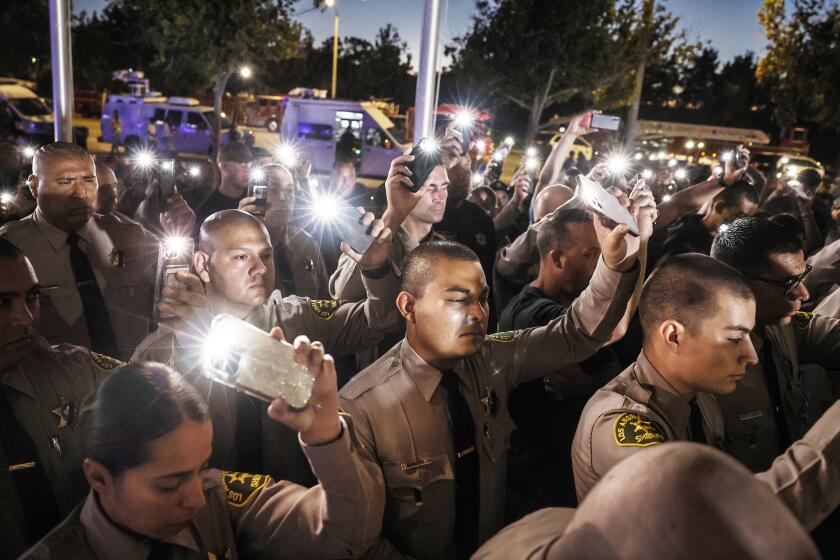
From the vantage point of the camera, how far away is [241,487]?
214 centimetres

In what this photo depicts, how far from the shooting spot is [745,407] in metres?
2.85

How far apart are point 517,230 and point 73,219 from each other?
4964mm

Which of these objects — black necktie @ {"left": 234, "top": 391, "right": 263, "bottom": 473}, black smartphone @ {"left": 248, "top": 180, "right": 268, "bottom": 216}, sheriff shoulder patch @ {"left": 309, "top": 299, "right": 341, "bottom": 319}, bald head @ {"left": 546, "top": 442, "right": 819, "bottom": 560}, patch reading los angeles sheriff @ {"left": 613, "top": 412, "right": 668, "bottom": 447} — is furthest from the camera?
black smartphone @ {"left": 248, "top": 180, "right": 268, "bottom": 216}

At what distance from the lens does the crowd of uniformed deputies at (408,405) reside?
136 cm

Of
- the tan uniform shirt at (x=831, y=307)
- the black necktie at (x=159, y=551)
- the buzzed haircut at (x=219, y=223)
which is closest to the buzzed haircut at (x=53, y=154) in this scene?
the buzzed haircut at (x=219, y=223)

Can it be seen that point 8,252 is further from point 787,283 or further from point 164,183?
point 787,283

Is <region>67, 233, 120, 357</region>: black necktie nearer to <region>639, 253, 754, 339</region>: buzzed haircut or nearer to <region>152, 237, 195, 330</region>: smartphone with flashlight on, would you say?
<region>152, 237, 195, 330</region>: smartphone with flashlight on

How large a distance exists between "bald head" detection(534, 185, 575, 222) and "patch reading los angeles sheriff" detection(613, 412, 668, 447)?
3.34 m

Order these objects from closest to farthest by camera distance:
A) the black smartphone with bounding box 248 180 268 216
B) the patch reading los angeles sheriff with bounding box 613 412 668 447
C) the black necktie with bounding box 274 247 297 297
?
the patch reading los angeles sheriff with bounding box 613 412 668 447, the black smartphone with bounding box 248 180 268 216, the black necktie with bounding box 274 247 297 297

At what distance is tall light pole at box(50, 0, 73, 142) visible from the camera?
5207 millimetres

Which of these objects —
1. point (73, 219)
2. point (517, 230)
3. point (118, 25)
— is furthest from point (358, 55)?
point (73, 219)

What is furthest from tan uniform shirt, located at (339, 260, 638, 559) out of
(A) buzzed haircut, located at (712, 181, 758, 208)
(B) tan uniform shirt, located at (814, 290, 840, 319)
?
(A) buzzed haircut, located at (712, 181, 758, 208)

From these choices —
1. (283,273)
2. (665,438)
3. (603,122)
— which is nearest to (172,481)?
(665,438)

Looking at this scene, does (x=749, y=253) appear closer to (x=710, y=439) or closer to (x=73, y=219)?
(x=710, y=439)
